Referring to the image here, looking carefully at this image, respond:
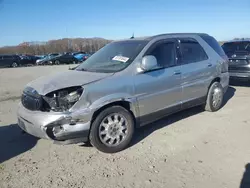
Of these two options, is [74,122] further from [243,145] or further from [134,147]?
[243,145]

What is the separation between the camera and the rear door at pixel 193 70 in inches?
199

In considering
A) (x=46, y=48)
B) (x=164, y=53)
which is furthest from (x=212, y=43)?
(x=46, y=48)

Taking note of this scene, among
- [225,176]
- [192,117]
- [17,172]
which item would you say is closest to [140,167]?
[225,176]

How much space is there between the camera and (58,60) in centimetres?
3475

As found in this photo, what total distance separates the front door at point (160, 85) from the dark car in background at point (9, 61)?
29881 mm

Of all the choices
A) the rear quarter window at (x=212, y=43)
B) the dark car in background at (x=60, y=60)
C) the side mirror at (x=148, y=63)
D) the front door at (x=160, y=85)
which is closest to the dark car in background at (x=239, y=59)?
the rear quarter window at (x=212, y=43)

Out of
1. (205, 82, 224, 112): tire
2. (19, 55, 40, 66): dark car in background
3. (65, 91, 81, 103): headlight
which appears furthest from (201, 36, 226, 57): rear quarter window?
(19, 55, 40, 66): dark car in background

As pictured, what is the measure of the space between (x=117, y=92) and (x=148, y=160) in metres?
1.14

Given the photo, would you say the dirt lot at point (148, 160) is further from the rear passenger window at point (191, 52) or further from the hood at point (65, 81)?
the rear passenger window at point (191, 52)

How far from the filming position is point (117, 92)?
3.94m

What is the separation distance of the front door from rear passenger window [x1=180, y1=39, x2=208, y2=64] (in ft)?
0.88

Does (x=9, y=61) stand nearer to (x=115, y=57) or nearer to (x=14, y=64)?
(x=14, y=64)

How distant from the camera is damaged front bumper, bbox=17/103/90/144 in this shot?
11.6 feet

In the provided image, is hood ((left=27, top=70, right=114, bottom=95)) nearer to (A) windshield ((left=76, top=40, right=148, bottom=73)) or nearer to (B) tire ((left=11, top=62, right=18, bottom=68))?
(A) windshield ((left=76, top=40, right=148, bottom=73))
